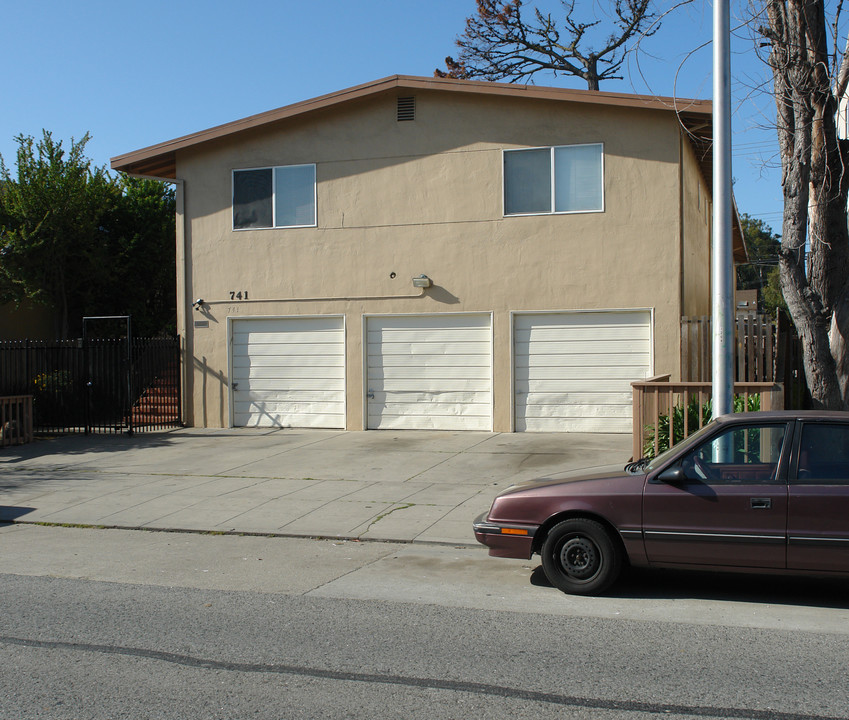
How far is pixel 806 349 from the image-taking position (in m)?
9.23

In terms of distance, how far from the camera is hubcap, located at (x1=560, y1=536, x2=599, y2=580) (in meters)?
6.41

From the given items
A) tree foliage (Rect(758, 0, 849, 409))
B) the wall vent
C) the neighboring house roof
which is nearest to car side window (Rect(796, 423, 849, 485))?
tree foliage (Rect(758, 0, 849, 409))

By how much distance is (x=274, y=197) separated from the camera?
1734cm

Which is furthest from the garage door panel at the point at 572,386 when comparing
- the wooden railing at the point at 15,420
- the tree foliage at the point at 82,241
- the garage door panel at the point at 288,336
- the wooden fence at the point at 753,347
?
the tree foliage at the point at 82,241

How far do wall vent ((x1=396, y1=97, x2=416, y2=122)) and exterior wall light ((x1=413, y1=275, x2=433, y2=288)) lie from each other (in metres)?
3.18

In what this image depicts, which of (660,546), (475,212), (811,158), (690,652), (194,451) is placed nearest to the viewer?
(690,652)

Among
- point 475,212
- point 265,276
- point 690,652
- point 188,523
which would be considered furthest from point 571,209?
point 690,652

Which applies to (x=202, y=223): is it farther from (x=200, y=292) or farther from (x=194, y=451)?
(x=194, y=451)

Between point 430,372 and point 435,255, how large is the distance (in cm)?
229

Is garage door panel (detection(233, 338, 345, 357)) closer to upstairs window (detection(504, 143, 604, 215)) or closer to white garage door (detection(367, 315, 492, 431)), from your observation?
white garage door (detection(367, 315, 492, 431))

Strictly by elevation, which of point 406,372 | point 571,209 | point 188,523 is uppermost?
point 571,209

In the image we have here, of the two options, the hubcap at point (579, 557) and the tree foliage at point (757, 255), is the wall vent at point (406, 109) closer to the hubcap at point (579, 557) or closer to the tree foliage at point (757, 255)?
the hubcap at point (579, 557)

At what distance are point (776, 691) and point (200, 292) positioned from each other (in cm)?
1526

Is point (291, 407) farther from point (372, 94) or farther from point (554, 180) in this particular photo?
point (554, 180)
